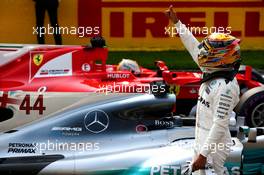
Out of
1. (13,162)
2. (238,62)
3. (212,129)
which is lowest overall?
(13,162)

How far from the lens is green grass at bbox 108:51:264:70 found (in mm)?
11238

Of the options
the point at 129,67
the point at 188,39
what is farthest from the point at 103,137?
the point at 129,67

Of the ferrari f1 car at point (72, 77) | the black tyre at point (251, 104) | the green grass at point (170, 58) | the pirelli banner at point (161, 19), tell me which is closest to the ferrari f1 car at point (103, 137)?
the ferrari f1 car at point (72, 77)

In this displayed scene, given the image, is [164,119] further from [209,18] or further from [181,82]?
[209,18]

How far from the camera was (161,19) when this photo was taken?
1243cm

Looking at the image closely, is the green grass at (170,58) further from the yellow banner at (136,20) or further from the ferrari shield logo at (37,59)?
the ferrari shield logo at (37,59)

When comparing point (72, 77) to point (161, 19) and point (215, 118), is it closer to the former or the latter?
point (215, 118)

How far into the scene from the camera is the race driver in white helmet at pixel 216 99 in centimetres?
380

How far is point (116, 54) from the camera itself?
12.1 meters

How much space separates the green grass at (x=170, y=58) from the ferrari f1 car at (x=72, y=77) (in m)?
4.25

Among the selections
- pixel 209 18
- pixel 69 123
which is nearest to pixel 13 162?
pixel 69 123

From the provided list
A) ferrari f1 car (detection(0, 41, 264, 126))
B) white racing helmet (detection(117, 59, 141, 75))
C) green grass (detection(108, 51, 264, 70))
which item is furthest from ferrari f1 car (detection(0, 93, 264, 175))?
green grass (detection(108, 51, 264, 70))

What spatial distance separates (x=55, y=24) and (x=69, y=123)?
22.5ft

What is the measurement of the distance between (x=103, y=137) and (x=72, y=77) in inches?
38.4
